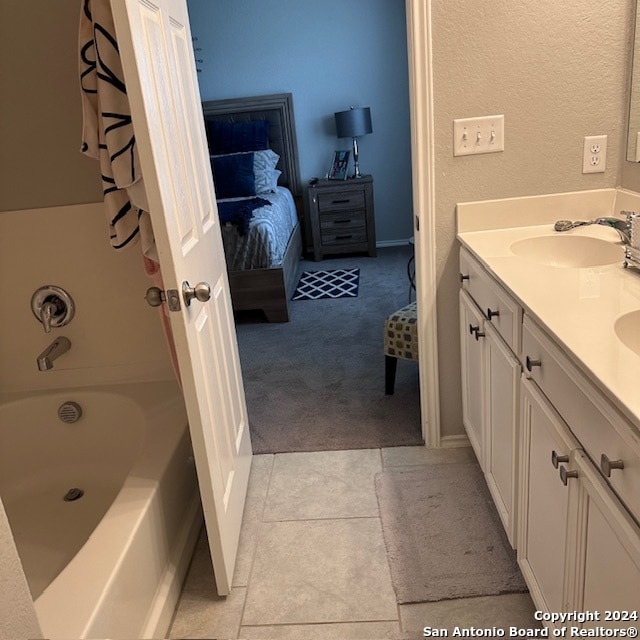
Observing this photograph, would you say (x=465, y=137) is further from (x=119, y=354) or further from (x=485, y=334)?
(x=119, y=354)

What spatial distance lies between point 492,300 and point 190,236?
2.85ft

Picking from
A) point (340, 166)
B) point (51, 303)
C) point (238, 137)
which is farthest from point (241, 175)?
point (51, 303)

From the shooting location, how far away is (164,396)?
6.73ft

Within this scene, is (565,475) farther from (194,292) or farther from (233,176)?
(233,176)

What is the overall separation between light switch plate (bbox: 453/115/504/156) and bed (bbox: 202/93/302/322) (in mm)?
2028

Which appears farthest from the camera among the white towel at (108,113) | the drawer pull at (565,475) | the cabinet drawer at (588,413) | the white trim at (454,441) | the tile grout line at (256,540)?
the white trim at (454,441)

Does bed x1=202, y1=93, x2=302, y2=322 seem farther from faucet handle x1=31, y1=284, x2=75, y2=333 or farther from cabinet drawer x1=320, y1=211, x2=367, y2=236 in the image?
faucet handle x1=31, y1=284, x2=75, y2=333

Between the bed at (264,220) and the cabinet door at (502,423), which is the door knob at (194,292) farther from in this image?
the bed at (264,220)

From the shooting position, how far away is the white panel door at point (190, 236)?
130 cm

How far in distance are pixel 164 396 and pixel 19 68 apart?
1147mm

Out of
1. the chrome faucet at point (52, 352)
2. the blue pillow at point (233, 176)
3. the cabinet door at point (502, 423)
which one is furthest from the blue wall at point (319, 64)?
the cabinet door at point (502, 423)

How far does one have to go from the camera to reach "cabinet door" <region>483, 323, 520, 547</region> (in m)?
1.53

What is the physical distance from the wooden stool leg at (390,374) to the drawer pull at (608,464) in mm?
1746

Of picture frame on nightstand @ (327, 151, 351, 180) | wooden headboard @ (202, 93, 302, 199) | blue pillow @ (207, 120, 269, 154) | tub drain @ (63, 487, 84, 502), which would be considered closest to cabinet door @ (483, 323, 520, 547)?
tub drain @ (63, 487, 84, 502)
